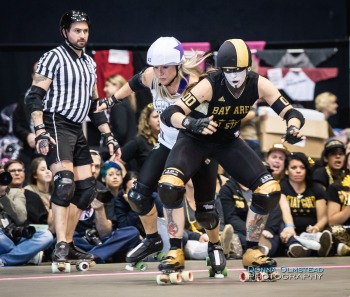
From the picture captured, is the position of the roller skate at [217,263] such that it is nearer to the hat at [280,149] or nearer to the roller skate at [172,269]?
the roller skate at [172,269]

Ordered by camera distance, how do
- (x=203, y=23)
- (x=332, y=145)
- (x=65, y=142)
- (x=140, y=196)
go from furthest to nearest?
1. (x=203, y=23)
2. (x=332, y=145)
3. (x=65, y=142)
4. (x=140, y=196)

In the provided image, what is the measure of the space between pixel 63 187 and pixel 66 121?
1.78 ft

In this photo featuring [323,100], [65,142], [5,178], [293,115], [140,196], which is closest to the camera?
[293,115]

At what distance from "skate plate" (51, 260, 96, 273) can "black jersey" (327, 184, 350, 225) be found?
8.57ft

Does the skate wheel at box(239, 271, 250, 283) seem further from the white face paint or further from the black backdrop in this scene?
the black backdrop

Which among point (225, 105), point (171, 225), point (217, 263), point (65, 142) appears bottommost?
point (217, 263)

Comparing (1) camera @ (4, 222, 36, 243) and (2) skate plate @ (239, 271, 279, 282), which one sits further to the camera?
(1) camera @ (4, 222, 36, 243)

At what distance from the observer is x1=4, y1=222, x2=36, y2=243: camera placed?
7.71 metres

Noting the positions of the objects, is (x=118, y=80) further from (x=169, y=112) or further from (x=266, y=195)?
(x=266, y=195)

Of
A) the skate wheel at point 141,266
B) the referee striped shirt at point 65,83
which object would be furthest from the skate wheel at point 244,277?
the referee striped shirt at point 65,83

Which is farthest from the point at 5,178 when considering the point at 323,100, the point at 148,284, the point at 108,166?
the point at 323,100

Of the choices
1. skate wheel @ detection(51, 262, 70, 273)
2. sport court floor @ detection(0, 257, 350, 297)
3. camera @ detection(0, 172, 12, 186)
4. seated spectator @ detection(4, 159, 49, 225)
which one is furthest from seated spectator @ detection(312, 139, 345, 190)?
skate wheel @ detection(51, 262, 70, 273)

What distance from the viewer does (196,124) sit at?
5641 mm

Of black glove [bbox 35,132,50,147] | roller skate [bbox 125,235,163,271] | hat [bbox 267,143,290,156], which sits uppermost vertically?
black glove [bbox 35,132,50,147]
